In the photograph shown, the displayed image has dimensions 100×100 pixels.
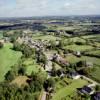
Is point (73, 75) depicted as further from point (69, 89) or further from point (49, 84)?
point (49, 84)

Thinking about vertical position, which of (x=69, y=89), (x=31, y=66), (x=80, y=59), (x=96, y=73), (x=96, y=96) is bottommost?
(x=80, y=59)

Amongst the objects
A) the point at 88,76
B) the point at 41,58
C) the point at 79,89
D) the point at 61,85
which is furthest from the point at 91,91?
the point at 41,58

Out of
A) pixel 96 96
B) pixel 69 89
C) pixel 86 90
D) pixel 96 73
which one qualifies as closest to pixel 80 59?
pixel 96 73

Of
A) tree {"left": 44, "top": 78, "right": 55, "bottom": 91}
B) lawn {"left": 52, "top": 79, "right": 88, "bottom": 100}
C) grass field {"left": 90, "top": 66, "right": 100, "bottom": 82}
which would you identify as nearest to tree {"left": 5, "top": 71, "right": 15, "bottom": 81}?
tree {"left": 44, "top": 78, "right": 55, "bottom": 91}

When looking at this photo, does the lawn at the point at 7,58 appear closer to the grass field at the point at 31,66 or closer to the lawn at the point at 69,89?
the grass field at the point at 31,66

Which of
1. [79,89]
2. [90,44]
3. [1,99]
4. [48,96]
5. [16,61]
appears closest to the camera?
[1,99]

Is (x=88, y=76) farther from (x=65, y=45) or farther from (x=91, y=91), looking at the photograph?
(x=65, y=45)
